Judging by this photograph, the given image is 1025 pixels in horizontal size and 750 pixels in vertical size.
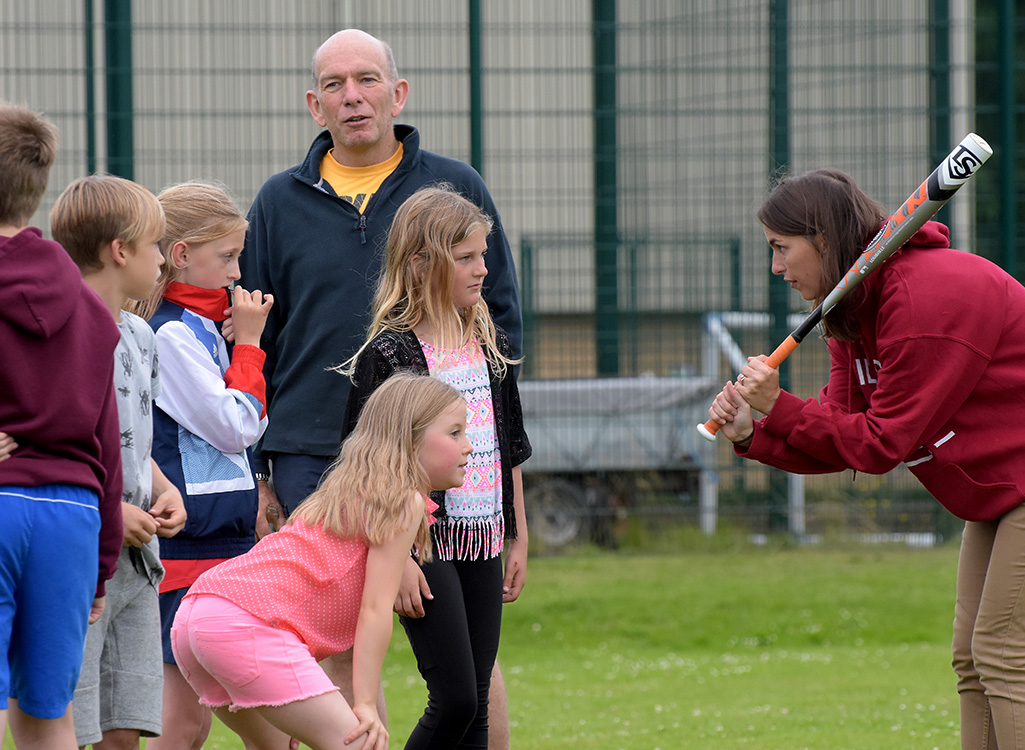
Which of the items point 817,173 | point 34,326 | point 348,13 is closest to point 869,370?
point 817,173

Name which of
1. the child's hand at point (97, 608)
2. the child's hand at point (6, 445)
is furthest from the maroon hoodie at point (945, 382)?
the child's hand at point (6, 445)

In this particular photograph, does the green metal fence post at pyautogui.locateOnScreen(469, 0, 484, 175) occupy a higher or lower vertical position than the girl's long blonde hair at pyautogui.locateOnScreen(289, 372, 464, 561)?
higher

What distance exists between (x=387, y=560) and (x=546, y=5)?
17.5 feet

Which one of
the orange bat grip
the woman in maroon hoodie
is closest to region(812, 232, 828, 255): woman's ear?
the woman in maroon hoodie

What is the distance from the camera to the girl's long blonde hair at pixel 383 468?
8.78 feet

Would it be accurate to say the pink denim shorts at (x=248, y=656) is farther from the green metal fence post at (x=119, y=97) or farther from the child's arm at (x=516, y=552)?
the green metal fence post at (x=119, y=97)

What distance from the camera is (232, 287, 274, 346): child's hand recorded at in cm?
312

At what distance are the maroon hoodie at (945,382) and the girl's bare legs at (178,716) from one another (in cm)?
159

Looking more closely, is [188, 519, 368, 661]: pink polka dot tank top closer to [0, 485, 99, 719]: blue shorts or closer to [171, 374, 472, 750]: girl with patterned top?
[171, 374, 472, 750]: girl with patterned top

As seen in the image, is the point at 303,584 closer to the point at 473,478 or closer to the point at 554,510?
the point at 473,478

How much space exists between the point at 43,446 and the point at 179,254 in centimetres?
90

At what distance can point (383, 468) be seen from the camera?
2721 mm

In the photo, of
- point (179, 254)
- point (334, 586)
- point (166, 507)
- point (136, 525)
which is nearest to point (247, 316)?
point (179, 254)

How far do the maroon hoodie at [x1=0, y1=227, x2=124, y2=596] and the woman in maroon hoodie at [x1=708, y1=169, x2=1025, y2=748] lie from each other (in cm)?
153
